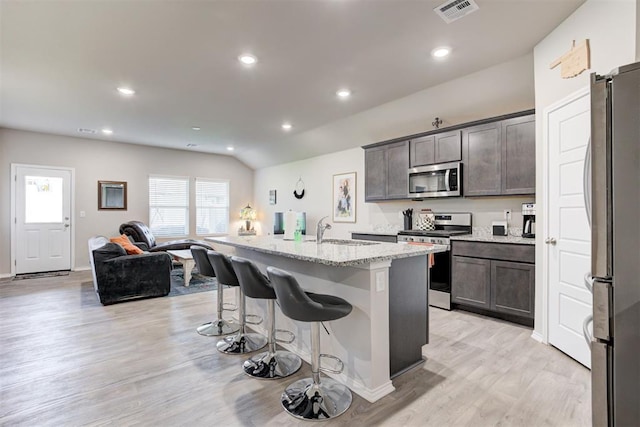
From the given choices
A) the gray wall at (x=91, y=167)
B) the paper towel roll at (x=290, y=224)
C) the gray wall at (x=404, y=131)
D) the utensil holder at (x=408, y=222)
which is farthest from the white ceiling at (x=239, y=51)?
the utensil holder at (x=408, y=222)

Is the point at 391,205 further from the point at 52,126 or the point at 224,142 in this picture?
the point at 52,126

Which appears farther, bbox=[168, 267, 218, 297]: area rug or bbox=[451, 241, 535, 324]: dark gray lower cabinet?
bbox=[168, 267, 218, 297]: area rug

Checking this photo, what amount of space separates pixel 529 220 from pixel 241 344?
339 centimetres

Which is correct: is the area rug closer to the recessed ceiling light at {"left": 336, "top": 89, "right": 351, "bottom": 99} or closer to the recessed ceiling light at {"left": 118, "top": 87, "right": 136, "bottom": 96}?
the recessed ceiling light at {"left": 118, "top": 87, "right": 136, "bottom": 96}

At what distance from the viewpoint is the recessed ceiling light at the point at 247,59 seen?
A: 3.09 meters

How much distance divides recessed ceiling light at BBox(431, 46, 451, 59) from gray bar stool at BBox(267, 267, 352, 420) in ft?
8.11

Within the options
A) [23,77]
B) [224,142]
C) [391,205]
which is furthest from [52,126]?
[391,205]

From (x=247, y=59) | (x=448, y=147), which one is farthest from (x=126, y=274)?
(x=448, y=147)

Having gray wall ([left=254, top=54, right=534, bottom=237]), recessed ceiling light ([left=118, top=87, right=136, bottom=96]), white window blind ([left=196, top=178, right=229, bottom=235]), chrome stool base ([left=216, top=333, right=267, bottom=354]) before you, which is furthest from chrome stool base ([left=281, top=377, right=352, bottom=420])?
white window blind ([left=196, top=178, right=229, bottom=235])

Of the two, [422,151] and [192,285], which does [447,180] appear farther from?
[192,285]

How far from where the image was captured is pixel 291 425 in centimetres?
182

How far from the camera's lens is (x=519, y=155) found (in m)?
3.49

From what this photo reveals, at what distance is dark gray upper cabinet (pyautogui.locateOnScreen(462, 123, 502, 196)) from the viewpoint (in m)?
3.68

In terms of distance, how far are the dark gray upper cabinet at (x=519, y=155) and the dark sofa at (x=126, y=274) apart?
15.3 feet
